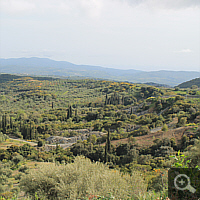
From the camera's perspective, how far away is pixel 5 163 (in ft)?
73.3

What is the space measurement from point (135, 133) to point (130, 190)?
77.0 feet

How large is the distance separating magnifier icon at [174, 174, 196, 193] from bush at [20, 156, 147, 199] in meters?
2.62

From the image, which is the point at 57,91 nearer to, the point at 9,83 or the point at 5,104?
the point at 5,104

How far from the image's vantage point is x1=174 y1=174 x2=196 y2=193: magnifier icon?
4415 millimetres

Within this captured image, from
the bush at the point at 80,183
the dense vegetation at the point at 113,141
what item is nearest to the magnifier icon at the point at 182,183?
the dense vegetation at the point at 113,141

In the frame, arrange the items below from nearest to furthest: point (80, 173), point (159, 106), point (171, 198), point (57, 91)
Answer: point (171, 198) < point (80, 173) < point (159, 106) < point (57, 91)

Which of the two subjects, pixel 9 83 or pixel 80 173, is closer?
pixel 80 173

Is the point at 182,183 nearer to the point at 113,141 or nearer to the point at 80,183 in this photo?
the point at 80,183

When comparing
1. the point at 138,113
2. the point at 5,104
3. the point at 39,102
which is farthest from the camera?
the point at 39,102

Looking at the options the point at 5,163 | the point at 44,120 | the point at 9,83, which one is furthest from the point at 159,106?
the point at 9,83

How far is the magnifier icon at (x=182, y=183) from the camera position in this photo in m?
4.41

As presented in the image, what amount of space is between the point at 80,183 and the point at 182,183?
17.4 ft

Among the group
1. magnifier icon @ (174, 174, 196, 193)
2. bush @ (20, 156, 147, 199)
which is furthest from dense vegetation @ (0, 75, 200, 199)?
magnifier icon @ (174, 174, 196, 193)

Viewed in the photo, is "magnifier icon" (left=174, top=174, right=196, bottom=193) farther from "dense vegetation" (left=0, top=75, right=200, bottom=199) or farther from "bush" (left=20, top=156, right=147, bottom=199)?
"bush" (left=20, top=156, right=147, bottom=199)
